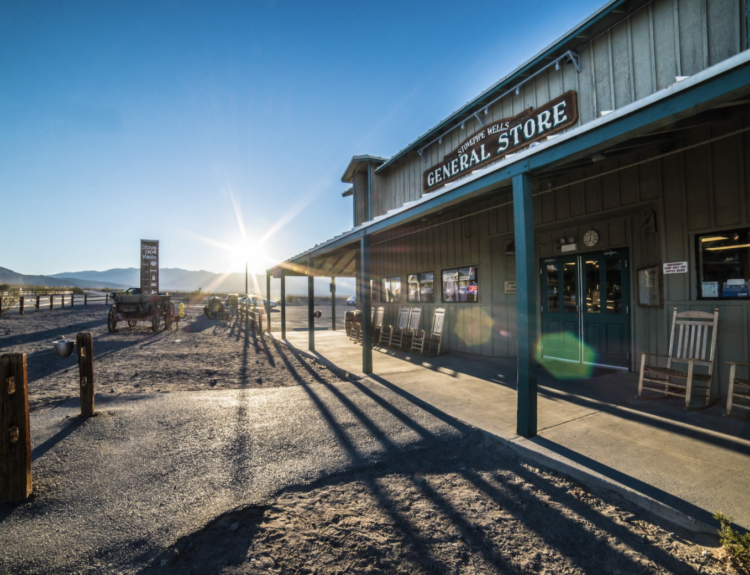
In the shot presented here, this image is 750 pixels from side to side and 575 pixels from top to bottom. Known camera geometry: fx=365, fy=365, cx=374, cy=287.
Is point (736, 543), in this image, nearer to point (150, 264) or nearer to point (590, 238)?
point (590, 238)

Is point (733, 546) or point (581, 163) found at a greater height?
point (581, 163)

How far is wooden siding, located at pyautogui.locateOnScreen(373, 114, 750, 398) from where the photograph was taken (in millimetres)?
4504

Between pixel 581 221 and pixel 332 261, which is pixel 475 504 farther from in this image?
pixel 332 261

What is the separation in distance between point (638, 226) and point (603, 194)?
0.74 metres

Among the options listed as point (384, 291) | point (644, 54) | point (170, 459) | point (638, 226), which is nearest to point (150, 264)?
point (384, 291)

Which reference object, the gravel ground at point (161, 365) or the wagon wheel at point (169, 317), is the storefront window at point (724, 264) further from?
the wagon wheel at point (169, 317)

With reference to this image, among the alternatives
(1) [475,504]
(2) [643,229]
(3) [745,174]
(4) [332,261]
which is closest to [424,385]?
(1) [475,504]

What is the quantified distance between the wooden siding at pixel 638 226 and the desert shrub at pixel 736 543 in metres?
3.44

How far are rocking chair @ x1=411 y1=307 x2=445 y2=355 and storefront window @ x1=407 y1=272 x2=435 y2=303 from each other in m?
0.97

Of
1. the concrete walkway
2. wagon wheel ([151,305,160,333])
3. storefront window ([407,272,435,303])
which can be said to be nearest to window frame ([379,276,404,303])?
storefront window ([407,272,435,303])

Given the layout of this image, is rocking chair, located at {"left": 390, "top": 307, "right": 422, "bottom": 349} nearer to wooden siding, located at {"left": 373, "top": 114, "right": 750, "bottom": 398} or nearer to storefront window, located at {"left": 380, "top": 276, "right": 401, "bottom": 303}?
wooden siding, located at {"left": 373, "top": 114, "right": 750, "bottom": 398}

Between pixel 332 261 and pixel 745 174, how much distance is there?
10.3 meters

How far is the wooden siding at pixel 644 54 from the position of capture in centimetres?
423

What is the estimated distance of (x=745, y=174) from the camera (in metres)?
4.35
